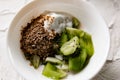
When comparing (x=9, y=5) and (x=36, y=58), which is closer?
(x=36, y=58)

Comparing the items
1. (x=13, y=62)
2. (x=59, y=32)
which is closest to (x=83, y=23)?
(x=59, y=32)

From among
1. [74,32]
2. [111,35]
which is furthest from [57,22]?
[111,35]

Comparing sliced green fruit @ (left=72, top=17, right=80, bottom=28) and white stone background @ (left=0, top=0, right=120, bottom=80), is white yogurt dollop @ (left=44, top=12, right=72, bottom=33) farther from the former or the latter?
white stone background @ (left=0, top=0, right=120, bottom=80)

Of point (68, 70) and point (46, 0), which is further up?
point (46, 0)

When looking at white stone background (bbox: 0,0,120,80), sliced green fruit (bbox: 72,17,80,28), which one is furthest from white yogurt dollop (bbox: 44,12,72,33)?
white stone background (bbox: 0,0,120,80)

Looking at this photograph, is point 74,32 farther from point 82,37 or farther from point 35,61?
point 35,61

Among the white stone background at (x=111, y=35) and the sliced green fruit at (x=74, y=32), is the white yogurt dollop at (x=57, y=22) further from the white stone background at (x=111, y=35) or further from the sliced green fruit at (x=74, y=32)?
the white stone background at (x=111, y=35)

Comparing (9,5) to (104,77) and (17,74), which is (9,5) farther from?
(104,77)
